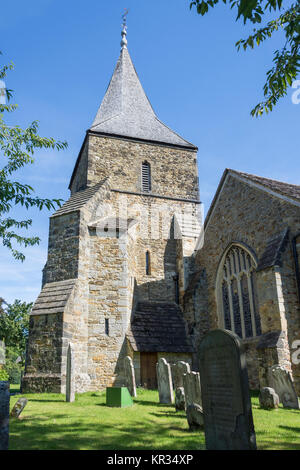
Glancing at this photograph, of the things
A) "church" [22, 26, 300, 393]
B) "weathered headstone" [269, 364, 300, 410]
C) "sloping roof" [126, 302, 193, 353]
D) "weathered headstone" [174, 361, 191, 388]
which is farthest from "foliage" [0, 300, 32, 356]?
"weathered headstone" [269, 364, 300, 410]

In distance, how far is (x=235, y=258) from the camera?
15.1 m

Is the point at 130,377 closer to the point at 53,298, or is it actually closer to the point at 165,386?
the point at 165,386

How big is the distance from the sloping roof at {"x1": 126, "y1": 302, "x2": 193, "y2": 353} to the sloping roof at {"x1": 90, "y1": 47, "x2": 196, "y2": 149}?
9.82 meters

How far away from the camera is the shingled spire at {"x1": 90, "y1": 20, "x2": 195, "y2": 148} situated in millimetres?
21034

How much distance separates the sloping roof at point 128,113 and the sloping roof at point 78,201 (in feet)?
14.3

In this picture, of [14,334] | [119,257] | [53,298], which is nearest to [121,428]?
[53,298]

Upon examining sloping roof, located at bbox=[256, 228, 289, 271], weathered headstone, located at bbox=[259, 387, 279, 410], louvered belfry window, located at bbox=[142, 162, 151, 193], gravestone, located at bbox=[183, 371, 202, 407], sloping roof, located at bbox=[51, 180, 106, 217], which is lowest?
weathered headstone, located at bbox=[259, 387, 279, 410]

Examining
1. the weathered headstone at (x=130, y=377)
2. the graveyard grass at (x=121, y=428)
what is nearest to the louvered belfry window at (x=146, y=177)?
the weathered headstone at (x=130, y=377)

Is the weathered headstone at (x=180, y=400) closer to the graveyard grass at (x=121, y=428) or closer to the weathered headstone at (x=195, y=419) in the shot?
the graveyard grass at (x=121, y=428)

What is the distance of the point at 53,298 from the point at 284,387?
25.7 feet

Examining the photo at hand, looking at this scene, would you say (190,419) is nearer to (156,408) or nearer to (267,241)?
(156,408)

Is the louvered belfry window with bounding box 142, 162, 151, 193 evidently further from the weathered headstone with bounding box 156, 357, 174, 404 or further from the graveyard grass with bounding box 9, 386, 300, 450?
the graveyard grass with bounding box 9, 386, 300, 450

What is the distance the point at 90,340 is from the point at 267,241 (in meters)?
7.29
